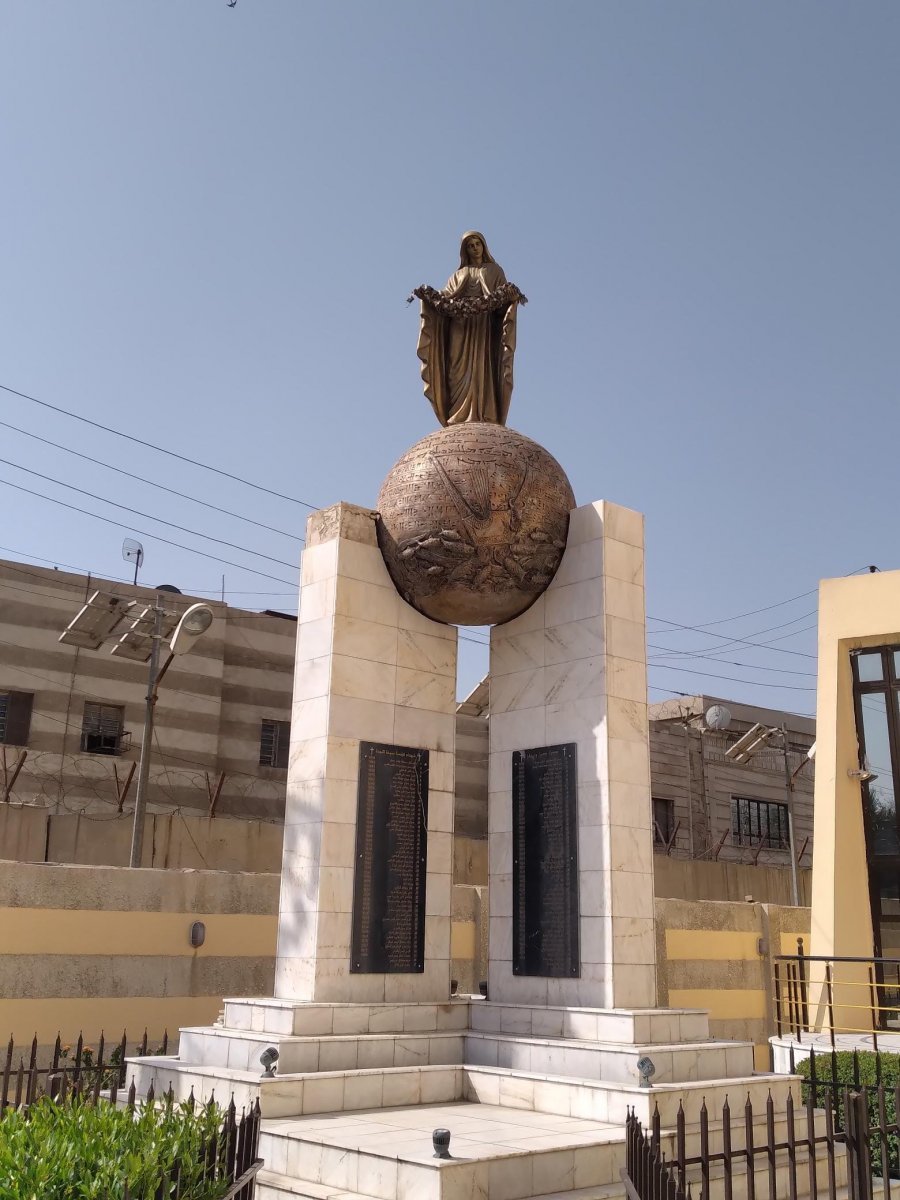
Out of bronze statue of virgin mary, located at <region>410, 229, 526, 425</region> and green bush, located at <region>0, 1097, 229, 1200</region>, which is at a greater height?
bronze statue of virgin mary, located at <region>410, 229, 526, 425</region>

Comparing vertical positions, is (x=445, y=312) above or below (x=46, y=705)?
above

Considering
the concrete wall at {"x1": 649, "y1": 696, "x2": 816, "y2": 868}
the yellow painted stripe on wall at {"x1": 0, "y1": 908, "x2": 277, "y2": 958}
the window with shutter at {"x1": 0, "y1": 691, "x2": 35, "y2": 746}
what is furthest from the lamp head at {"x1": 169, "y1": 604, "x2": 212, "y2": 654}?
the concrete wall at {"x1": 649, "y1": 696, "x2": 816, "y2": 868}

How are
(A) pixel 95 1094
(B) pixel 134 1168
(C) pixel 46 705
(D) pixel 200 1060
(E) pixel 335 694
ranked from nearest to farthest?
1. (B) pixel 134 1168
2. (A) pixel 95 1094
3. (D) pixel 200 1060
4. (E) pixel 335 694
5. (C) pixel 46 705

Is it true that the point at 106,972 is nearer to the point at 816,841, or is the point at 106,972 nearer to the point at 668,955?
the point at 668,955

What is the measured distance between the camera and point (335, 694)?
415 inches

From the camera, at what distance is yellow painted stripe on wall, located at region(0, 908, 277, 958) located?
1173cm

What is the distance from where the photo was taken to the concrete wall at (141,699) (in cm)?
2441

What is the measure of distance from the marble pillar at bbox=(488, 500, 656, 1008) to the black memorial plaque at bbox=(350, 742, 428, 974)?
814 millimetres

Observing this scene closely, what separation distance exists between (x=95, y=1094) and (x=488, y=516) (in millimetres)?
6046

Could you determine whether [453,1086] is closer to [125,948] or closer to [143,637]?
[125,948]

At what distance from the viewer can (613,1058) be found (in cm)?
884

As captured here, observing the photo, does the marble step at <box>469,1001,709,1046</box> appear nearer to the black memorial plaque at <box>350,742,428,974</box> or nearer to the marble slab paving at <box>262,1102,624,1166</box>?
the marble slab paving at <box>262,1102,624,1166</box>

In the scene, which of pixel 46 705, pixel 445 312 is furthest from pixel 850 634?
pixel 46 705

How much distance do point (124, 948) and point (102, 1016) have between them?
75 cm
